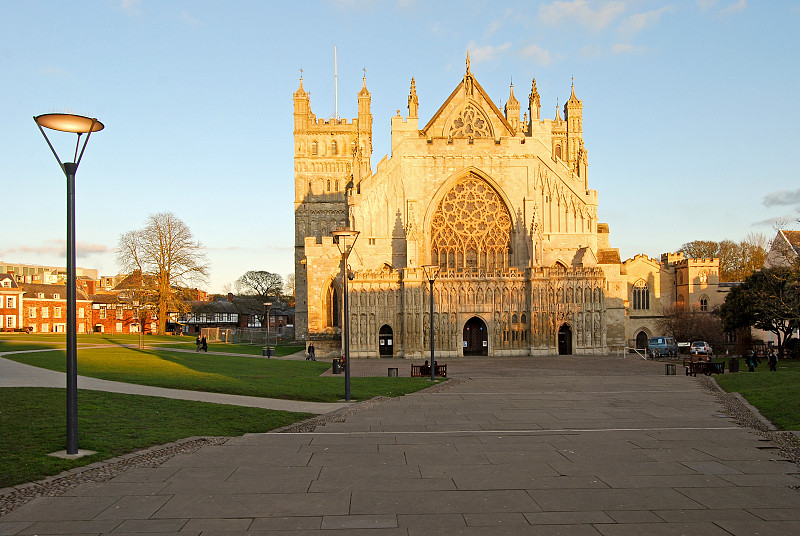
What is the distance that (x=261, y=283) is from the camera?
410ft

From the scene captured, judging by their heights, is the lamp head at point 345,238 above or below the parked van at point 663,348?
above

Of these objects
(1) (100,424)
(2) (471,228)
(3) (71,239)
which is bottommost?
(1) (100,424)

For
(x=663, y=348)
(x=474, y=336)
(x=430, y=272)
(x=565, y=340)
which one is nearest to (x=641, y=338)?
(x=663, y=348)

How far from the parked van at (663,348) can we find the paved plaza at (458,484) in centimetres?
3562

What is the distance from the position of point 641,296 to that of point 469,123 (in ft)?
88.8

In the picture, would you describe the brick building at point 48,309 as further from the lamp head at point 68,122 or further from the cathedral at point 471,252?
the lamp head at point 68,122

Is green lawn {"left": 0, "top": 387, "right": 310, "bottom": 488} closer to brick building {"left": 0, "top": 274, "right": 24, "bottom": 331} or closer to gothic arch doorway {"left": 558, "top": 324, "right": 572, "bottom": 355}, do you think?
gothic arch doorway {"left": 558, "top": 324, "right": 572, "bottom": 355}

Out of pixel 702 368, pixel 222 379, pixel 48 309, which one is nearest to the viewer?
pixel 222 379

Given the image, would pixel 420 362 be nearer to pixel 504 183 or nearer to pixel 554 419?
pixel 504 183

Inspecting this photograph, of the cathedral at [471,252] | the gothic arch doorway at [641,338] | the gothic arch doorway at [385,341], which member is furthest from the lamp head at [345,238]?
the gothic arch doorway at [641,338]

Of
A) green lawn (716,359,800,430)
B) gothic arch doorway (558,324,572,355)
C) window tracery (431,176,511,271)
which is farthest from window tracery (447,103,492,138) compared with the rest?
green lawn (716,359,800,430)

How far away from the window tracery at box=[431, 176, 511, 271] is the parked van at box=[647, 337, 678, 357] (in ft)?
45.6

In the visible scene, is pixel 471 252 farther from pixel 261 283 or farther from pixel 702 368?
pixel 261 283

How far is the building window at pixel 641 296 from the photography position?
66688 millimetres
